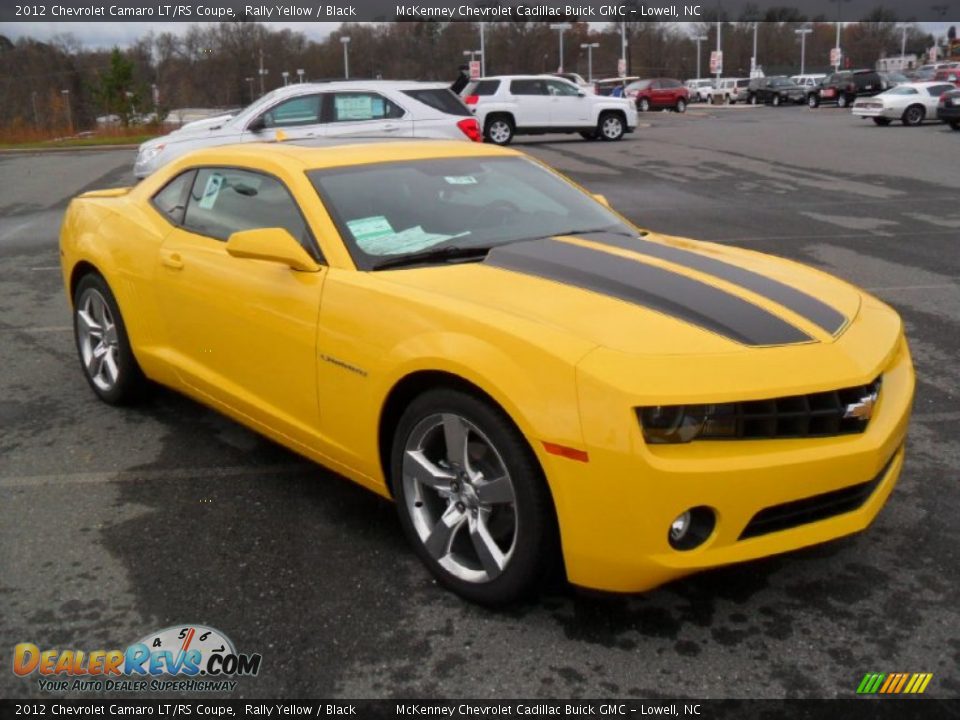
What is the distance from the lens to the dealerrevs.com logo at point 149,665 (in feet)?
9.32

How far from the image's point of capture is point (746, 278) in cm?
358

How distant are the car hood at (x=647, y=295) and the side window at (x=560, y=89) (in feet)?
74.9

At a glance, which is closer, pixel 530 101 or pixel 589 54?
pixel 530 101

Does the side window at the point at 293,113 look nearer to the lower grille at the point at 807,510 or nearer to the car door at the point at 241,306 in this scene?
the car door at the point at 241,306

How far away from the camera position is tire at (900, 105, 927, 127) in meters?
31.3

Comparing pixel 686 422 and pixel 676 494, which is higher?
pixel 686 422

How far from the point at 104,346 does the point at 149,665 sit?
→ 274 centimetres

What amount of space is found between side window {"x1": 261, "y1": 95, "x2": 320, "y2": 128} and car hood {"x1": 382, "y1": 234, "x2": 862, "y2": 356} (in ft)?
37.3

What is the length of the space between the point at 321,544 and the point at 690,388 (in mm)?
1647

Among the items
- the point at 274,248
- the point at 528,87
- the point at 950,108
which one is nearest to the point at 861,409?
the point at 274,248

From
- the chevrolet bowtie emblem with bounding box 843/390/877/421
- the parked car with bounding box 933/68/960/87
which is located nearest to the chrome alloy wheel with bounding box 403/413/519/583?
the chevrolet bowtie emblem with bounding box 843/390/877/421

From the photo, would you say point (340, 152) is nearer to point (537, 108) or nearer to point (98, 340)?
point (98, 340)

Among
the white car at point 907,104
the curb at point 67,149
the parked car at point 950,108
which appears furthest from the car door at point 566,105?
the curb at point 67,149

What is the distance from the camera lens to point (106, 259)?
4996 mm
